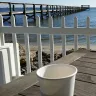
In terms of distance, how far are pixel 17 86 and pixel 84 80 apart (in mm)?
452

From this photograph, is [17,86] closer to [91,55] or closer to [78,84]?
[78,84]

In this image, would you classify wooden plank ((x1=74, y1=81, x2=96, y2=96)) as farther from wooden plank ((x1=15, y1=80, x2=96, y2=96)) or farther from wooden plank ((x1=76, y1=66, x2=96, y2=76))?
wooden plank ((x1=76, y1=66, x2=96, y2=76))

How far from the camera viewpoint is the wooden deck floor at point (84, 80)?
1.15 m

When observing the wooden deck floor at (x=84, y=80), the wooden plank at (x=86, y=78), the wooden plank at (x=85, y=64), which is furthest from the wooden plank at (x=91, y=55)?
the wooden plank at (x=86, y=78)

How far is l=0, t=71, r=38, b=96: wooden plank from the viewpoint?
1200 mm

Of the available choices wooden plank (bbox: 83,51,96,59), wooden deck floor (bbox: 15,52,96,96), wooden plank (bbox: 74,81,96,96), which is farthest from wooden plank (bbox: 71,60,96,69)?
wooden plank (bbox: 74,81,96,96)

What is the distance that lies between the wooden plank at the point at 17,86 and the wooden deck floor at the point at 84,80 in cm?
5

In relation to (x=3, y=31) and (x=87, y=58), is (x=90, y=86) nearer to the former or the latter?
(x=87, y=58)

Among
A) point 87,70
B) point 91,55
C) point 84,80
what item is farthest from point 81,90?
point 91,55

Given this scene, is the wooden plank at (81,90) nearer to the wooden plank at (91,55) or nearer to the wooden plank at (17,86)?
the wooden plank at (17,86)

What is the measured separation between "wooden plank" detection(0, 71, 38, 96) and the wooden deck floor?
2.0 inches

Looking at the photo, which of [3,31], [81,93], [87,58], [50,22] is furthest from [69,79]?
[3,31]

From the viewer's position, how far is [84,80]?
1318 mm

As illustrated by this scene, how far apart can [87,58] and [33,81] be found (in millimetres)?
722
